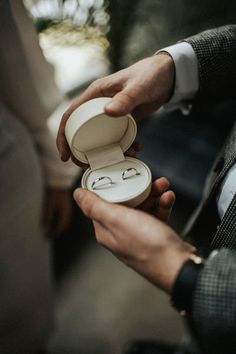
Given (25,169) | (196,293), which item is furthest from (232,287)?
(25,169)

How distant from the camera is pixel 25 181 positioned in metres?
0.80

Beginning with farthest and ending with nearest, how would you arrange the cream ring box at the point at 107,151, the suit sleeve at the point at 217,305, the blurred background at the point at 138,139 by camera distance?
1. the blurred background at the point at 138,139
2. the cream ring box at the point at 107,151
3. the suit sleeve at the point at 217,305

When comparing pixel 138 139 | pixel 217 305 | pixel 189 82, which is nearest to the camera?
pixel 217 305

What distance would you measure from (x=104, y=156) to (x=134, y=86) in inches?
4.5

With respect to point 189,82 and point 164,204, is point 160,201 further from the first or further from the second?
point 189,82

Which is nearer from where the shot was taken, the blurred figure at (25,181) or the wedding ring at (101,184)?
the wedding ring at (101,184)

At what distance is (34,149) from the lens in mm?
856

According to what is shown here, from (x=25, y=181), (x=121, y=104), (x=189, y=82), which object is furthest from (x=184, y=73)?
(x=25, y=181)

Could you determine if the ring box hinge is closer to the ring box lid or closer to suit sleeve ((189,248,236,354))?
the ring box lid

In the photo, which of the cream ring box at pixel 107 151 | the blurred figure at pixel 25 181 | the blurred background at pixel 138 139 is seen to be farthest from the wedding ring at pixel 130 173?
the blurred figure at pixel 25 181

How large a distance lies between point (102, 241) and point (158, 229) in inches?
3.6

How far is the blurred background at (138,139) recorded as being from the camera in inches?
26.0

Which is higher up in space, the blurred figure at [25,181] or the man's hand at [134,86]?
the man's hand at [134,86]

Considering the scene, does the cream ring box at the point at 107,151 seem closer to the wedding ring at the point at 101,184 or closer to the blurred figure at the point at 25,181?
the wedding ring at the point at 101,184
